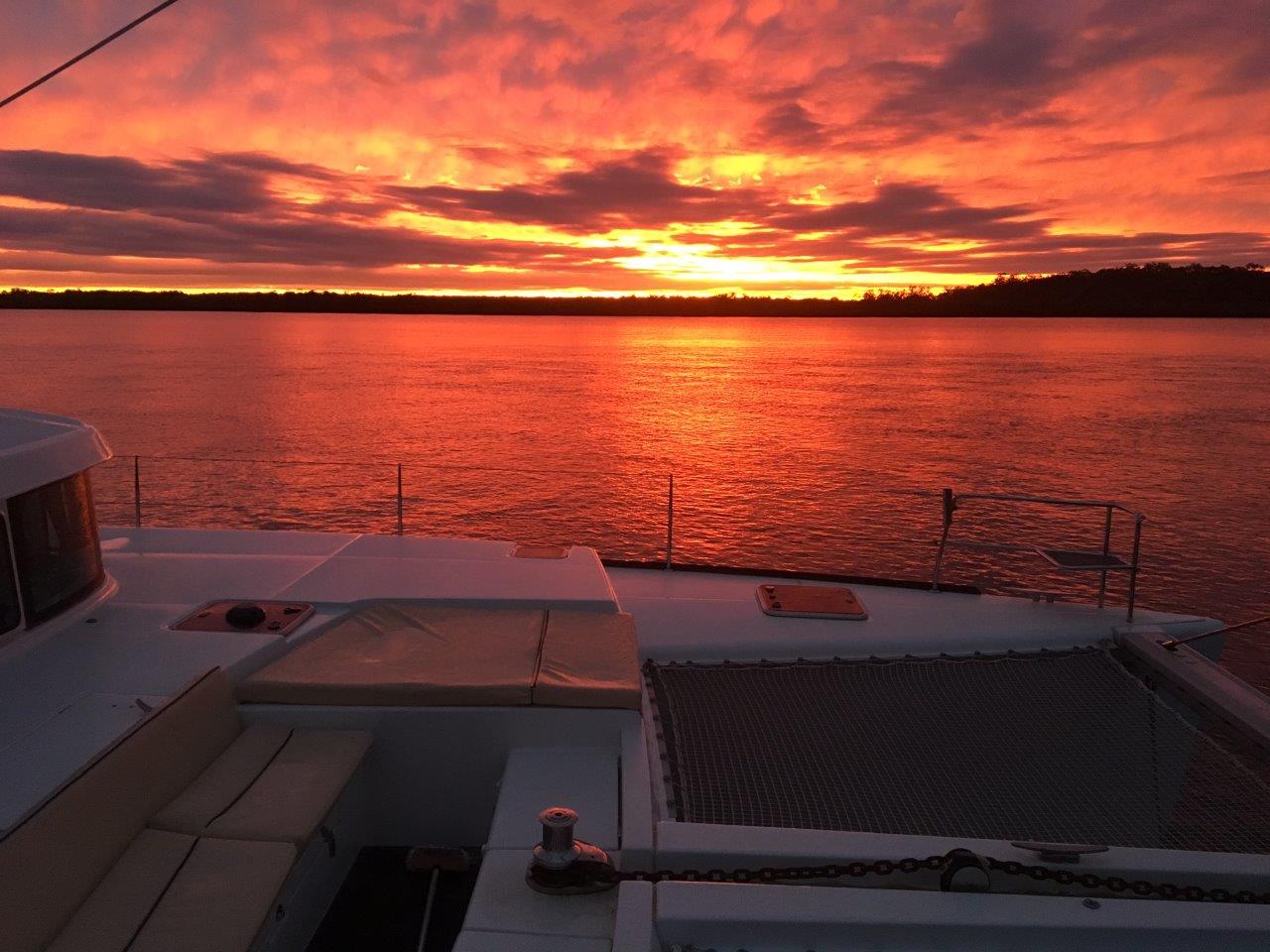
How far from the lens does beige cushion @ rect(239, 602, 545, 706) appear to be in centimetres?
357

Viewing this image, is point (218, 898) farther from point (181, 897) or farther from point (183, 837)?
point (183, 837)

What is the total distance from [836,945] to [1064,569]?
11.6 ft

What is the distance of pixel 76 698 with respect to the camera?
11.0 feet

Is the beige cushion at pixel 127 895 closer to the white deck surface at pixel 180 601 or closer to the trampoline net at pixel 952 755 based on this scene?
the white deck surface at pixel 180 601

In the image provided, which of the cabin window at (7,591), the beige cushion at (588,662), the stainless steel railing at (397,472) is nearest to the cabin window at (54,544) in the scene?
the cabin window at (7,591)

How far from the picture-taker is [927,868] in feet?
8.94

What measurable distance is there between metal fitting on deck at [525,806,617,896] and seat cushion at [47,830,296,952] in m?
0.77

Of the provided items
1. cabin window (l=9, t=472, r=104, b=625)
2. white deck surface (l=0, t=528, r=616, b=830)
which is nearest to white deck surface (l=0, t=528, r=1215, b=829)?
white deck surface (l=0, t=528, r=616, b=830)

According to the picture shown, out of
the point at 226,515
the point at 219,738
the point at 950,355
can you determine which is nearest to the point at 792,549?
the point at 226,515

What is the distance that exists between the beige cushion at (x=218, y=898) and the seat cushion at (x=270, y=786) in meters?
0.09

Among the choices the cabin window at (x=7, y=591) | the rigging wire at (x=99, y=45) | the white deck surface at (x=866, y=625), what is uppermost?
the rigging wire at (x=99, y=45)

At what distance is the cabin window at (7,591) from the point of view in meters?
3.54

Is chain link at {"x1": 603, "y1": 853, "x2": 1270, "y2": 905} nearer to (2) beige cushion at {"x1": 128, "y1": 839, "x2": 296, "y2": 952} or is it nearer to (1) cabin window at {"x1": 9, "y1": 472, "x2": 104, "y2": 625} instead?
(2) beige cushion at {"x1": 128, "y1": 839, "x2": 296, "y2": 952}

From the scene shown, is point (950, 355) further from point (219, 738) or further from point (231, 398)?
point (219, 738)
